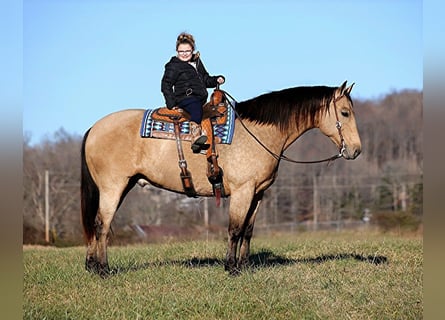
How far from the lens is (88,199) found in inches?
293

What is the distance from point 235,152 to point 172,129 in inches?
33.6

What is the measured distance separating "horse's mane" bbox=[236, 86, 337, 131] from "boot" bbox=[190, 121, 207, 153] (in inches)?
27.1

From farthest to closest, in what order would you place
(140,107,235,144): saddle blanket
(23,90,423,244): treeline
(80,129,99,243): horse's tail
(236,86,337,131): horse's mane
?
(23,90,423,244): treeline
(80,129,99,243): horse's tail
(236,86,337,131): horse's mane
(140,107,235,144): saddle blanket

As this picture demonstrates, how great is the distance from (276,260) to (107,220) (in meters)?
2.64

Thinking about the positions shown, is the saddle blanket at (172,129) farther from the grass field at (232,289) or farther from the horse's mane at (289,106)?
the grass field at (232,289)

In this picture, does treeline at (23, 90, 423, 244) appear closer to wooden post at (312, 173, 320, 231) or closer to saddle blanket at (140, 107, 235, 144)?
wooden post at (312, 173, 320, 231)

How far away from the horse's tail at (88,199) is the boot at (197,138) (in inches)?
61.6

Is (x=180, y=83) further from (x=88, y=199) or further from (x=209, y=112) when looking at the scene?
(x=88, y=199)

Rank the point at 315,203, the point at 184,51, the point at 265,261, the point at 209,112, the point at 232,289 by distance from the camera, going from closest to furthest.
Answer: the point at 232,289 → the point at 184,51 → the point at 209,112 → the point at 265,261 → the point at 315,203

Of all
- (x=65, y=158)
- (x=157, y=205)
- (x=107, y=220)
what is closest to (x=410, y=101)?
(x=157, y=205)

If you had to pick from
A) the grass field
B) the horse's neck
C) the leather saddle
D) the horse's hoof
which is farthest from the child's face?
the horse's hoof

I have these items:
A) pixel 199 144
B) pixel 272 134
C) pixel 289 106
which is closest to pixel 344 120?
pixel 289 106

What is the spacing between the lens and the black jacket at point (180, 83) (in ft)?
21.8

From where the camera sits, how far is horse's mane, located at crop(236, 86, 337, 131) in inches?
281
